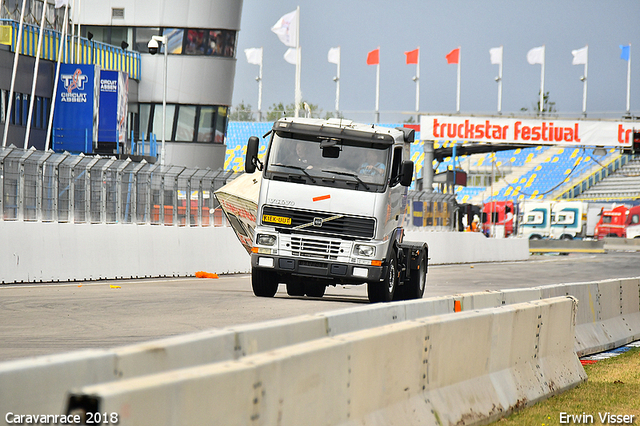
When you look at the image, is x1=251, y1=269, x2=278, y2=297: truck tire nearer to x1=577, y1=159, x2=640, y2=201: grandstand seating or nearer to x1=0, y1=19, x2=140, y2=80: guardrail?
x1=0, y1=19, x2=140, y2=80: guardrail

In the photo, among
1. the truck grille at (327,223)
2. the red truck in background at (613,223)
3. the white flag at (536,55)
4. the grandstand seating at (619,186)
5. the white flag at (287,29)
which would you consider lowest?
the truck grille at (327,223)

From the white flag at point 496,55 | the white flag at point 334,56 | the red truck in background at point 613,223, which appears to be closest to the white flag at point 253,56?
the white flag at point 334,56

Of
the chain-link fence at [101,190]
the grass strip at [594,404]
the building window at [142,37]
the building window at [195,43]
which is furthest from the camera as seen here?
the building window at [195,43]

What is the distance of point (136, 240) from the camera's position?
21.4 m

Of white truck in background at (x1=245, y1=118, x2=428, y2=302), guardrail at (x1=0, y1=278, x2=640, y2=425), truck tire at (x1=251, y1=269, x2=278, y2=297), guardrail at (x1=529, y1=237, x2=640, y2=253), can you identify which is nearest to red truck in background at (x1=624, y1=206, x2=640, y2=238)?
guardrail at (x1=529, y1=237, x2=640, y2=253)

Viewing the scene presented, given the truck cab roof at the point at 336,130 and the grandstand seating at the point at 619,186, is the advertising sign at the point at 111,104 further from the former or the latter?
the grandstand seating at the point at 619,186

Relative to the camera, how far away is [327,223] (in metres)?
14.9

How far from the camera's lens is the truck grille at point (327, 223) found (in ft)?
48.7

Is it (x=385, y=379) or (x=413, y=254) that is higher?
(x=413, y=254)

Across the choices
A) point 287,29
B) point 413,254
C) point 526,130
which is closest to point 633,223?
point 526,130

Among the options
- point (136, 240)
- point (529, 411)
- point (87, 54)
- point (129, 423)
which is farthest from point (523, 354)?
point (87, 54)

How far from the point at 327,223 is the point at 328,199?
0.43 metres

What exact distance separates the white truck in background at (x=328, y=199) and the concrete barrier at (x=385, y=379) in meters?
5.85

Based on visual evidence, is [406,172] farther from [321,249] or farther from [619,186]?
[619,186]
